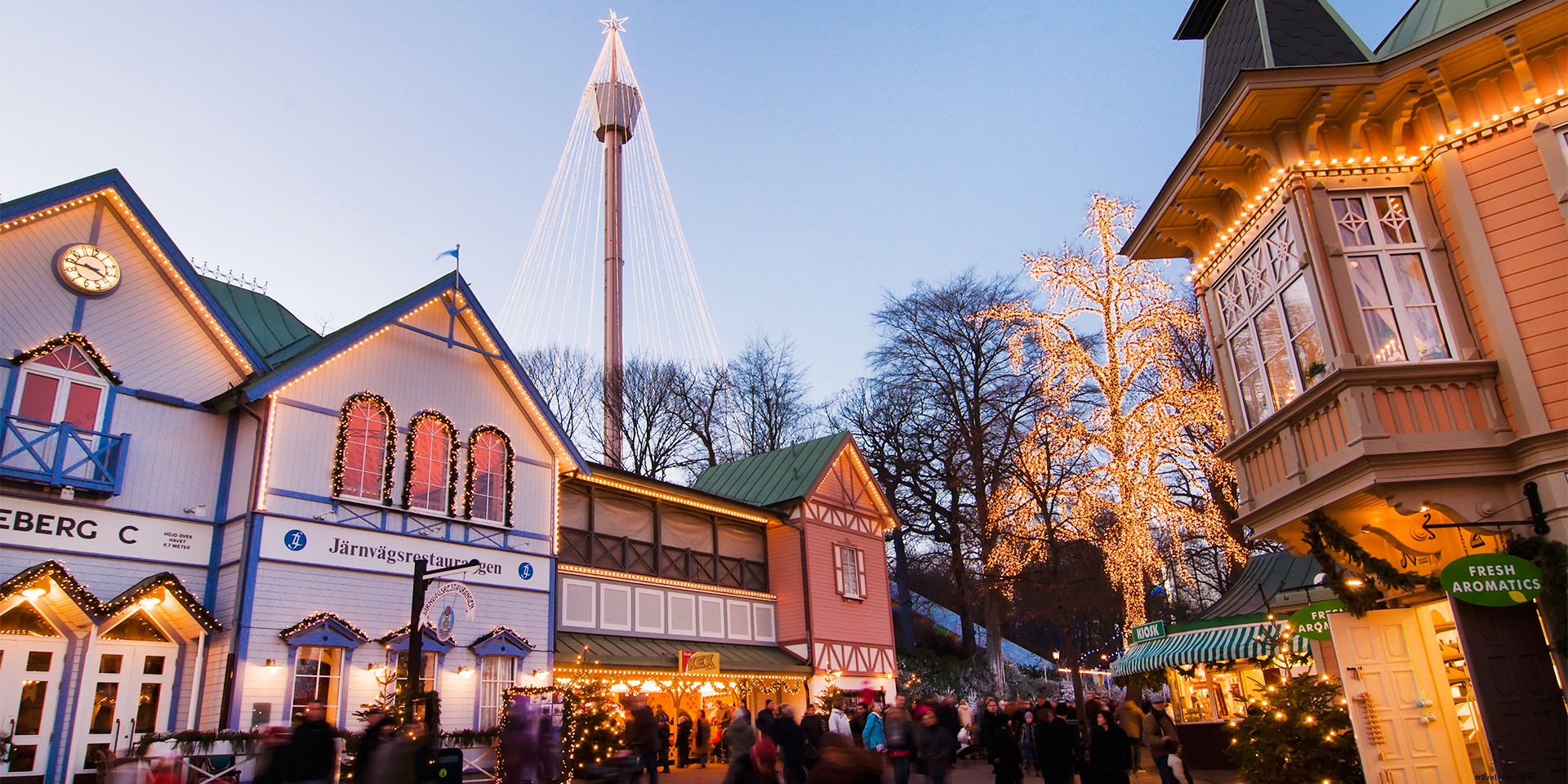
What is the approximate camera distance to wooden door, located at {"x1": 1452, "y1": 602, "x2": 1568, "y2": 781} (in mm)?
8906

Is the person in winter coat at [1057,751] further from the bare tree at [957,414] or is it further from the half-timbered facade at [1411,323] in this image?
the bare tree at [957,414]

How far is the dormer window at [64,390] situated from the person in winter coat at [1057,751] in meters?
14.2

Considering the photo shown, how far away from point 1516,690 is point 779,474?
827 inches

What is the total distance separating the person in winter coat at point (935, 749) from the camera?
1195 centimetres

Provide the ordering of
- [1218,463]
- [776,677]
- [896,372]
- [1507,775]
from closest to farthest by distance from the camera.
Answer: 1. [1507,775]
2. [1218,463]
3. [776,677]
4. [896,372]

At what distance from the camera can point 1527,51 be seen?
995cm

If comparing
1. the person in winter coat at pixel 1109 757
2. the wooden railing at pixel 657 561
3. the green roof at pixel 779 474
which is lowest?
the person in winter coat at pixel 1109 757

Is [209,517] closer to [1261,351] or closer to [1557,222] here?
[1261,351]

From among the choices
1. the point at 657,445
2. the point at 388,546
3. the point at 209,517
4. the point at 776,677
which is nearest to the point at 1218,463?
the point at 776,677

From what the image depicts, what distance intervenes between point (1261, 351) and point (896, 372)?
80.5 feet

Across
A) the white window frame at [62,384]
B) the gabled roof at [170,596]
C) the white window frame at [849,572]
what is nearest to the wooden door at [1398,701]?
the gabled roof at [170,596]

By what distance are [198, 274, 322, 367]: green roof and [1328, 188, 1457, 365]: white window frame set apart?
53.8 feet

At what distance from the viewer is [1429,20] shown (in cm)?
1138

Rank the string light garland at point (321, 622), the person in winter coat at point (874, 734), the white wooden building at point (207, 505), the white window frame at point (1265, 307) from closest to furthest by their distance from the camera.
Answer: the white window frame at point (1265, 307) → the white wooden building at point (207, 505) → the string light garland at point (321, 622) → the person in winter coat at point (874, 734)
